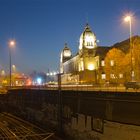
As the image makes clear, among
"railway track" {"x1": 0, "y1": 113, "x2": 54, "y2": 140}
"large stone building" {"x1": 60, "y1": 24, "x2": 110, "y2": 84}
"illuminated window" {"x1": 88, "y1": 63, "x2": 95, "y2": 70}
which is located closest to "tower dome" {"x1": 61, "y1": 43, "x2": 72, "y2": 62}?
"large stone building" {"x1": 60, "y1": 24, "x2": 110, "y2": 84}

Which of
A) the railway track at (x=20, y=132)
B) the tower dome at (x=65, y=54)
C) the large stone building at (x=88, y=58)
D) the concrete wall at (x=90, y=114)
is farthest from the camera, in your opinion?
the tower dome at (x=65, y=54)

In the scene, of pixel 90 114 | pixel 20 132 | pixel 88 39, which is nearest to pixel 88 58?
pixel 88 39

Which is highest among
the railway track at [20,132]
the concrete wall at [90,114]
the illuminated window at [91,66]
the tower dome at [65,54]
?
the tower dome at [65,54]

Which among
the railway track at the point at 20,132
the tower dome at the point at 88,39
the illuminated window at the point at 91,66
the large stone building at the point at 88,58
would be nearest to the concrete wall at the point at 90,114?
the railway track at the point at 20,132

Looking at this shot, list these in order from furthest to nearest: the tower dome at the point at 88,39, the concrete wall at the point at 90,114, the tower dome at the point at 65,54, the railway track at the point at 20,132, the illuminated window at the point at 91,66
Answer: the tower dome at the point at 65,54, the tower dome at the point at 88,39, the illuminated window at the point at 91,66, the railway track at the point at 20,132, the concrete wall at the point at 90,114

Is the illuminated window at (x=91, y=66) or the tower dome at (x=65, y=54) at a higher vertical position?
the tower dome at (x=65, y=54)

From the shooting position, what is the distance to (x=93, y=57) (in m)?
130

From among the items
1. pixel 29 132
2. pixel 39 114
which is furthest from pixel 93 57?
pixel 29 132

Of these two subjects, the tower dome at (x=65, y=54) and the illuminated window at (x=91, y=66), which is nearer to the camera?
the illuminated window at (x=91, y=66)

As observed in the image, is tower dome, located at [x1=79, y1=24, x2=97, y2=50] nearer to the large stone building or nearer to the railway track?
the large stone building

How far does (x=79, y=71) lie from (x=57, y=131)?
89.6 m

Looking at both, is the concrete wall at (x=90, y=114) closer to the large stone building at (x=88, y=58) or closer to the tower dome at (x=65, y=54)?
the large stone building at (x=88, y=58)

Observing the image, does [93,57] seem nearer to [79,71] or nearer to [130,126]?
[79,71]

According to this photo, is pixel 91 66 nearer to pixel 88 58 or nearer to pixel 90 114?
pixel 88 58
